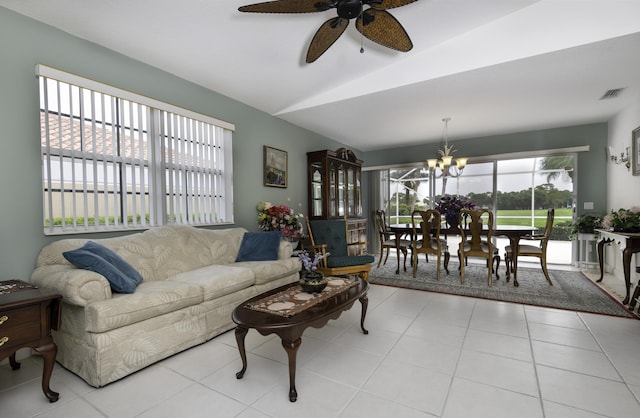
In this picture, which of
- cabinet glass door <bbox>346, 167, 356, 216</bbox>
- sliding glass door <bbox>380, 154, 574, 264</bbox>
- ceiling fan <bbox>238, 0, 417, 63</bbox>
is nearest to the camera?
ceiling fan <bbox>238, 0, 417, 63</bbox>

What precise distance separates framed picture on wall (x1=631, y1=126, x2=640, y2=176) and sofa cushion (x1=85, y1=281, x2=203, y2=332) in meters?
5.41

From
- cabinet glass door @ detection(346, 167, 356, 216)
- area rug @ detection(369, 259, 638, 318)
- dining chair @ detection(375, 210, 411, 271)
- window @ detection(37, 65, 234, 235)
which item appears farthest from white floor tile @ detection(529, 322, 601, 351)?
cabinet glass door @ detection(346, 167, 356, 216)

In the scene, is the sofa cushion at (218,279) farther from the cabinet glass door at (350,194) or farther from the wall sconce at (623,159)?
the wall sconce at (623,159)

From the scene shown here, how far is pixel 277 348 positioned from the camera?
231 centimetres

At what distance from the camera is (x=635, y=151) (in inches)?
146

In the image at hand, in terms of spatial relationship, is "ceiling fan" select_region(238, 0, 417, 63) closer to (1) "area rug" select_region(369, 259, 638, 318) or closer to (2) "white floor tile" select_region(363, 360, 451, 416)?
(2) "white floor tile" select_region(363, 360, 451, 416)

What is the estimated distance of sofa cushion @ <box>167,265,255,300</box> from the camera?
7.96 ft

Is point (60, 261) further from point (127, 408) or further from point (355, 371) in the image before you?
point (355, 371)

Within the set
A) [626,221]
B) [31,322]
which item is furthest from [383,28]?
[626,221]

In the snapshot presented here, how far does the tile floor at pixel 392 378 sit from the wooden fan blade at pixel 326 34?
7.87 ft

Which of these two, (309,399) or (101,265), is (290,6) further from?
(309,399)

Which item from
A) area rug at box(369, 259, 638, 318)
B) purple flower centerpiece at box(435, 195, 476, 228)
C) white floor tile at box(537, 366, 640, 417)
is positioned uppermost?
purple flower centerpiece at box(435, 195, 476, 228)

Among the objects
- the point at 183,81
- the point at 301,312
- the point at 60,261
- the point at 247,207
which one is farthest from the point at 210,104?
the point at 301,312

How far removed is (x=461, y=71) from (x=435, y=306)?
2.59m
